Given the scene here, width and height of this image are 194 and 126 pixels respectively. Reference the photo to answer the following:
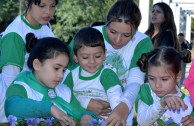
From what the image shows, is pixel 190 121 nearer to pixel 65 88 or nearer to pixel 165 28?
pixel 65 88

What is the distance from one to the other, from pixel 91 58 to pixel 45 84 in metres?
0.46

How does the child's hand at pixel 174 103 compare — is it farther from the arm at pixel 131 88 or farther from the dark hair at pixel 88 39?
the dark hair at pixel 88 39

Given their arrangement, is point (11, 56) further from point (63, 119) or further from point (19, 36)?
point (63, 119)

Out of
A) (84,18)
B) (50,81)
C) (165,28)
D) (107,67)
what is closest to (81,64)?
(107,67)

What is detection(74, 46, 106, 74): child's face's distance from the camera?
3570mm

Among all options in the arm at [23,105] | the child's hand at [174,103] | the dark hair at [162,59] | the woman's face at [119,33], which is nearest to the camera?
the arm at [23,105]

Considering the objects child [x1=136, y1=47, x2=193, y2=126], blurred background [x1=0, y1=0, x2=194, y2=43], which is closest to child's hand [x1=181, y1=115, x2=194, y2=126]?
child [x1=136, y1=47, x2=193, y2=126]

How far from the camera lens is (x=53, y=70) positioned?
A: 3271 mm

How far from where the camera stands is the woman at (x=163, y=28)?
6273 mm

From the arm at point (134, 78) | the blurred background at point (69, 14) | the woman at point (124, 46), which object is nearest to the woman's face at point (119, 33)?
the woman at point (124, 46)

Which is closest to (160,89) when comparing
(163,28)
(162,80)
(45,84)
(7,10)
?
(162,80)

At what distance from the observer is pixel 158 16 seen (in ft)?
22.6

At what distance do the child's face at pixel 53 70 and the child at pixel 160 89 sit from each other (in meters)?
0.63

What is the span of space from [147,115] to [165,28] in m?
3.51
